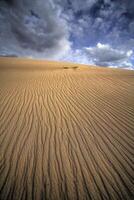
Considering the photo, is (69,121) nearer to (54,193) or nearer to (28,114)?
(28,114)

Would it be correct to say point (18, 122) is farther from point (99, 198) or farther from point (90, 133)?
point (99, 198)

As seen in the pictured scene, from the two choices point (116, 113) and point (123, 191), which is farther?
point (116, 113)

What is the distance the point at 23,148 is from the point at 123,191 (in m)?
2.31

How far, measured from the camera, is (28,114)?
464cm

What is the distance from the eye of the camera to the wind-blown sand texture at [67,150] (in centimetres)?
228

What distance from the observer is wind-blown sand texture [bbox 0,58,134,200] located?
2275 millimetres

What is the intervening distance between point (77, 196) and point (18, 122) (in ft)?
9.33

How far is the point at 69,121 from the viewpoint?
4207 millimetres

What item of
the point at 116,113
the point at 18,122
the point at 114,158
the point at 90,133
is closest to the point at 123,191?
the point at 114,158

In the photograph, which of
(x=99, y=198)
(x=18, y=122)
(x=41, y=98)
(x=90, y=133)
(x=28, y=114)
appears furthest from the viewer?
(x=41, y=98)

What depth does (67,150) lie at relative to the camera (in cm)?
305

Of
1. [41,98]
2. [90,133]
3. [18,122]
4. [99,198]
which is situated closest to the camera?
[99,198]

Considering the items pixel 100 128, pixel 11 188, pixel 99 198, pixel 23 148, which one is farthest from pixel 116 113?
pixel 11 188

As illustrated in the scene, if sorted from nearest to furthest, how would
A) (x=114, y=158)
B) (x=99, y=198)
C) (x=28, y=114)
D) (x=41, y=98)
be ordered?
(x=99, y=198)
(x=114, y=158)
(x=28, y=114)
(x=41, y=98)
